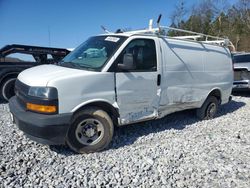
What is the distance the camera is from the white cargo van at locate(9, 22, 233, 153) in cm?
379

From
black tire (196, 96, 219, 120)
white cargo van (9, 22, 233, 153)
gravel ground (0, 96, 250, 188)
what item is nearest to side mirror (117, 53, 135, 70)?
white cargo van (9, 22, 233, 153)

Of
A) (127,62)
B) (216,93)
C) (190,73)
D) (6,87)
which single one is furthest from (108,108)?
(6,87)

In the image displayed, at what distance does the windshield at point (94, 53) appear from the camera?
433 cm

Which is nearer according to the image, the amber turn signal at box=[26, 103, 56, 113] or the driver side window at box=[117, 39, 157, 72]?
the amber turn signal at box=[26, 103, 56, 113]

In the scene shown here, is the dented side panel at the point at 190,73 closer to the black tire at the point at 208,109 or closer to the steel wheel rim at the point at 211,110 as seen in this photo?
the black tire at the point at 208,109

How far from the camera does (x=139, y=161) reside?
3943 mm

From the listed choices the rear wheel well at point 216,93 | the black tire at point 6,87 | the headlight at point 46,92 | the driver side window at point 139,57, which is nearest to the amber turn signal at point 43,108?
the headlight at point 46,92

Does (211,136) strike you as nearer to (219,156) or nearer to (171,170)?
(219,156)

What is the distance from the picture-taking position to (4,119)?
229 inches

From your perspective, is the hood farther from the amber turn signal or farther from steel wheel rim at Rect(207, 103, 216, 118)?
steel wheel rim at Rect(207, 103, 216, 118)

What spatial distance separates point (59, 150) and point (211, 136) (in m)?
3.13

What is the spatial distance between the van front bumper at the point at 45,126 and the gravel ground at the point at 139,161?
36 centimetres

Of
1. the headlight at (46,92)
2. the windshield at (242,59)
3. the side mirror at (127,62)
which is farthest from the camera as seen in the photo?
the windshield at (242,59)

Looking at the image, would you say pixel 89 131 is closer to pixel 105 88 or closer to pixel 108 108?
pixel 108 108
